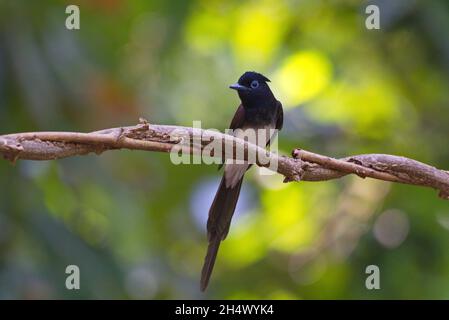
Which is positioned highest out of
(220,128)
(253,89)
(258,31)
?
(258,31)

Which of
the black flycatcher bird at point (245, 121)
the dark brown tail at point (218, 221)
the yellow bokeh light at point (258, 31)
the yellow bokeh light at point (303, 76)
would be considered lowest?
the dark brown tail at point (218, 221)

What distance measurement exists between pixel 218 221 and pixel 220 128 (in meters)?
3.30

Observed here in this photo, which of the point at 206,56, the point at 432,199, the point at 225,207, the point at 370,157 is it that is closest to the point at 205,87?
the point at 206,56

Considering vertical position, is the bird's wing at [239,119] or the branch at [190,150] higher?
the bird's wing at [239,119]

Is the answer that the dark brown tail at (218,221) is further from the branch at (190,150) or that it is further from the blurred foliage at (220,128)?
the blurred foliage at (220,128)

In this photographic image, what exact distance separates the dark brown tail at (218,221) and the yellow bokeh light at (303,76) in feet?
13.3

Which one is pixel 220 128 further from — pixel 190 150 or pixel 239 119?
pixel 190 150

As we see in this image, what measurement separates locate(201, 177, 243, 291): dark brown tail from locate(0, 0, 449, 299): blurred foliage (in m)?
1.74

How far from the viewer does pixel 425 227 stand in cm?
680

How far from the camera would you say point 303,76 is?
8.84m

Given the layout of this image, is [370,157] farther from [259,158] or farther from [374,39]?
[374,39]

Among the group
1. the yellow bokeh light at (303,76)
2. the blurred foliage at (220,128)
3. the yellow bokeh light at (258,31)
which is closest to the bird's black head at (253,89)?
the blurred foliage at (220,128)

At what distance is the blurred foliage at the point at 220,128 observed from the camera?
20.4 feet

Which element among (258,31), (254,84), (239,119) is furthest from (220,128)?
(254,84)
